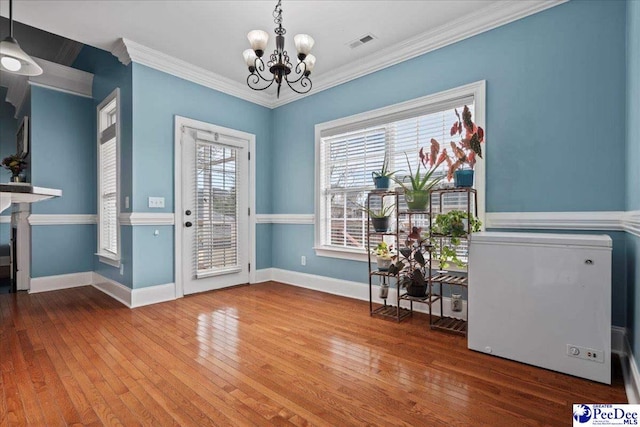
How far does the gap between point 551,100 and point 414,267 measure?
1.73m

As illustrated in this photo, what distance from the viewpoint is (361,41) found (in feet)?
10.6

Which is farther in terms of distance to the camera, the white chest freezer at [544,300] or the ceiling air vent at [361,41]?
the ceiling air vent at [361,41]

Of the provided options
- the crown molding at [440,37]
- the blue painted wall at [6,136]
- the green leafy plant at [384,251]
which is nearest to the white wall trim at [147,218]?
the green leafy plant at [384,251]

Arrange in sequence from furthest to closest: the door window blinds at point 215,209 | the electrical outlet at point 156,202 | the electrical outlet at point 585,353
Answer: the door window blinds at point 215,209 < the electrical outlet at point 156,202 < the electrical outlet at point 585,353

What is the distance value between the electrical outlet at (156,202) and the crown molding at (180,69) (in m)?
1.46

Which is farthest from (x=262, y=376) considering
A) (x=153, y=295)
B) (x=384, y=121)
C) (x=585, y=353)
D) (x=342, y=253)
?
(x=384, y=121)

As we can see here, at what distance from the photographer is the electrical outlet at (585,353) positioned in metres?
1.79

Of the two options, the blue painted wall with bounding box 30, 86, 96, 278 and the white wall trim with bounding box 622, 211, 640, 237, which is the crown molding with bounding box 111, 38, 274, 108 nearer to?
the blue painted wall with bounding box 30, 86, 96, 278

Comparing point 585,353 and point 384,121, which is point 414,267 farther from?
point 384,121

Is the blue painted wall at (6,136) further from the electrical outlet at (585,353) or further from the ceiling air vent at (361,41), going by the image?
Answer: the electrical outlet at (585,353)

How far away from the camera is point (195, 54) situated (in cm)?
352

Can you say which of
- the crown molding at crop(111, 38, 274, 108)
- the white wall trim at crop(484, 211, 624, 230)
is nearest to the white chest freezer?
the white wall trim at crop(484, 211, 624, 230)

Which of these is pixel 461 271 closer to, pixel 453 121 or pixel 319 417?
pixel 453 121

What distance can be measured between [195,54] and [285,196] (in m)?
2.06
